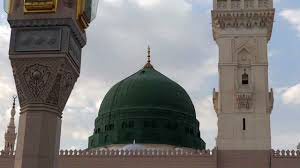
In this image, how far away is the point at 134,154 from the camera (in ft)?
62.3

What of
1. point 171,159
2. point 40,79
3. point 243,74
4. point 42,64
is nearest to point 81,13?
point 42,64

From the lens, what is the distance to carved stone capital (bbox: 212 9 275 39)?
64.2ft

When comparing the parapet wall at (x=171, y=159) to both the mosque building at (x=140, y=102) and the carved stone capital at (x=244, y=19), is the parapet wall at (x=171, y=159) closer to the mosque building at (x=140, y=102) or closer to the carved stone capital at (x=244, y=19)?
the mosque building at (x=140, y=102)

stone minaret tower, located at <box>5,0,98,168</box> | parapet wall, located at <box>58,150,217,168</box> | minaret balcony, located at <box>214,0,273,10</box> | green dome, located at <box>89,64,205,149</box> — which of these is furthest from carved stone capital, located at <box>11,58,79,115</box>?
green dome, located at <box>89,64,205,149</box>

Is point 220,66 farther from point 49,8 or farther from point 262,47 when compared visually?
point 49,8

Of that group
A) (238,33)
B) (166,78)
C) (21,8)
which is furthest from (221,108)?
(21,8)

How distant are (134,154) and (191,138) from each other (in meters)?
5.77

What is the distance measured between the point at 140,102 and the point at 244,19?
6691 millimetres

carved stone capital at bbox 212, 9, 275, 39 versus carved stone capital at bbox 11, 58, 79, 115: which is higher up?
carved stone capital at bbox 212, 9, 275, 39

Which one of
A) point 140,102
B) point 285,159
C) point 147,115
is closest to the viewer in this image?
point 285,159

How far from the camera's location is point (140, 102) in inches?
954

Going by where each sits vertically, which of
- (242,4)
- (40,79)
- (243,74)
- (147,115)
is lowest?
(40,79)

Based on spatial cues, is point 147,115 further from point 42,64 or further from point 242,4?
point 42,64

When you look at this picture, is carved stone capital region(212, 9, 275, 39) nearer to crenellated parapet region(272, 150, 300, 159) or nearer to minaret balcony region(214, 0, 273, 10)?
minaret balcony region(214, 0, 273, 10)
